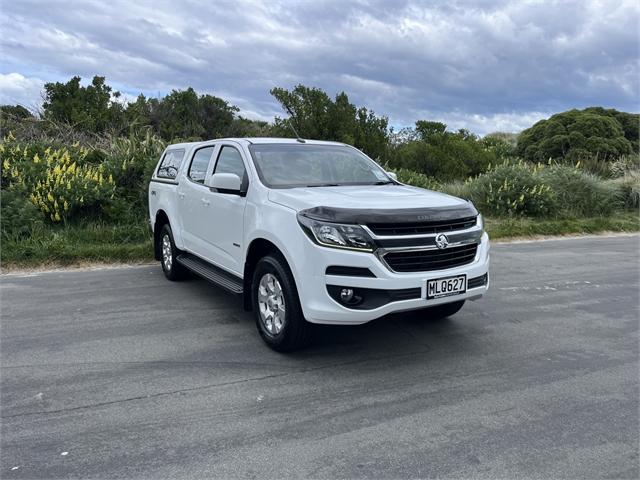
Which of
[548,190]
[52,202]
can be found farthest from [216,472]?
[548,190]

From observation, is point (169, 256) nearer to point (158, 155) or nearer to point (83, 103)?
point (158, 155)

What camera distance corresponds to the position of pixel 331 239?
3943mm

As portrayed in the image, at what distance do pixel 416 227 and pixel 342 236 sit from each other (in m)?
0.59

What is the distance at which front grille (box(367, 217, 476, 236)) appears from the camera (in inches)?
157

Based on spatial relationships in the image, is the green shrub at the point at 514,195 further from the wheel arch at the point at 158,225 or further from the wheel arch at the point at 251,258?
the wheel arch at the point at 251,258

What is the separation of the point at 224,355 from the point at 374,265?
151cm

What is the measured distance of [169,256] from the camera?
7.01 m

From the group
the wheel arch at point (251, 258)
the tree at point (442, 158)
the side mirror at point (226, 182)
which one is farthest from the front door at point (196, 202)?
the tree at point (442, 158)

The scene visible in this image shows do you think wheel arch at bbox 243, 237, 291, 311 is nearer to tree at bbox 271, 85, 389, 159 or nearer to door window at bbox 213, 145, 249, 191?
door window at bbox 213, 145, 249, 191

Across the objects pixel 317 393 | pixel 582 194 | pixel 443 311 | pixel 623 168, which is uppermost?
pixel 623 168

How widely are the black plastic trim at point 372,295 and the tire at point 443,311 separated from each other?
4.42 feet

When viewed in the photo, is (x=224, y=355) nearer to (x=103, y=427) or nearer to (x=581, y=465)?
(x=103, y=427)

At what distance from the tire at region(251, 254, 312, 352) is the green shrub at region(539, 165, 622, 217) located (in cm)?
1112

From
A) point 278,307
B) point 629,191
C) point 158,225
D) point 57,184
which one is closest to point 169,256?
point 158,225
